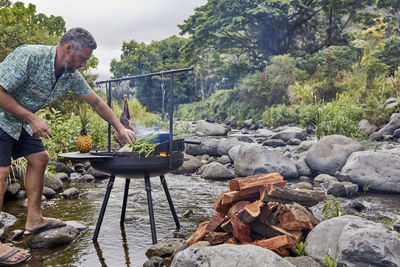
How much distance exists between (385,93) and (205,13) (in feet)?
52.1

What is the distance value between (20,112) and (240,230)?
6.77ft

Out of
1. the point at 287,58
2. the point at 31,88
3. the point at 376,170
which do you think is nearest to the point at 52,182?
the point at 31,88

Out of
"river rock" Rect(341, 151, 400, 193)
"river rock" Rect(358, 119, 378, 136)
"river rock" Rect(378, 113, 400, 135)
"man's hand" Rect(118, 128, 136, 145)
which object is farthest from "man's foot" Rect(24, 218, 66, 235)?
"river rock" Rect(378, 113, 400, 135)

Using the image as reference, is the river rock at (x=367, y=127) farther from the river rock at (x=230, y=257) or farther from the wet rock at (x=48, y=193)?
the river rock at (x=230, y=257)

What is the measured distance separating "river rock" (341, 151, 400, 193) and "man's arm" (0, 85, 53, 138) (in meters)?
5.13

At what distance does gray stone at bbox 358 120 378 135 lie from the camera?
11987mm

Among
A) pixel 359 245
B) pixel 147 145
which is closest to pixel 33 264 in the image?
pixel 147 145

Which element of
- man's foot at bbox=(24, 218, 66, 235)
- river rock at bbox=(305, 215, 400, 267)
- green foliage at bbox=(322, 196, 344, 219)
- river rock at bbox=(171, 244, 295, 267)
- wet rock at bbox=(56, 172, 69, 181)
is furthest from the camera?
wet rock at bbox=(56, 172, 69, 181)

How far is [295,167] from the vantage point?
23.6 feet

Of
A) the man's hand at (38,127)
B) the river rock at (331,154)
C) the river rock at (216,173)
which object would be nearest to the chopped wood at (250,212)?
the man's hand at (38,127)

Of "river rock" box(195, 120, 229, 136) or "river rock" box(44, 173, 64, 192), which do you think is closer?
"river rock" box(44, 173, 64, 192)

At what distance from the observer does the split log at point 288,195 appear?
10.00 feet

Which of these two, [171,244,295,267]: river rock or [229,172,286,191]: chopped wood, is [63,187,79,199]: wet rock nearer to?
[229,172,286,191]: chopped wood

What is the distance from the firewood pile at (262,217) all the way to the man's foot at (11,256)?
1.44 meters
